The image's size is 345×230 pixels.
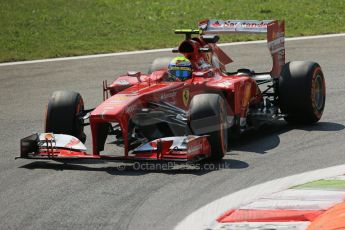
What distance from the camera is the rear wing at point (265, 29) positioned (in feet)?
46.8

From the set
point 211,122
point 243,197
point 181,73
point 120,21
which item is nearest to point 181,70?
point 181,73

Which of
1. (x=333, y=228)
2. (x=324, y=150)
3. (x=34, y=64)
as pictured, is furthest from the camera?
(x=34, y=64)

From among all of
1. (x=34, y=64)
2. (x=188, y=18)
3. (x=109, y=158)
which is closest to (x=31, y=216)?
(x=109, y=158)

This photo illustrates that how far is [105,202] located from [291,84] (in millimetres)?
4313

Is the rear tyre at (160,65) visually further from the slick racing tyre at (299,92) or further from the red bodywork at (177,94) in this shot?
the slick racing tyre at (299,92)

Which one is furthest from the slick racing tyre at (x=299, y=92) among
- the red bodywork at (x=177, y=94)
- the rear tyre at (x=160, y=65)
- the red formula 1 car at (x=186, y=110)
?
the rear tyre at (x=160, y=65)

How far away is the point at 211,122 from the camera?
1133cm

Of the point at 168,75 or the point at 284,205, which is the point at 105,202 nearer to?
the point at 284,205

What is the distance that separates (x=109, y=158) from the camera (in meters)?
11.2

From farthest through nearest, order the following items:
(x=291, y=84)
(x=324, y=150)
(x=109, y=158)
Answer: (x=291, y=84)
(x=324, y=150)
(x=109, y=158)
